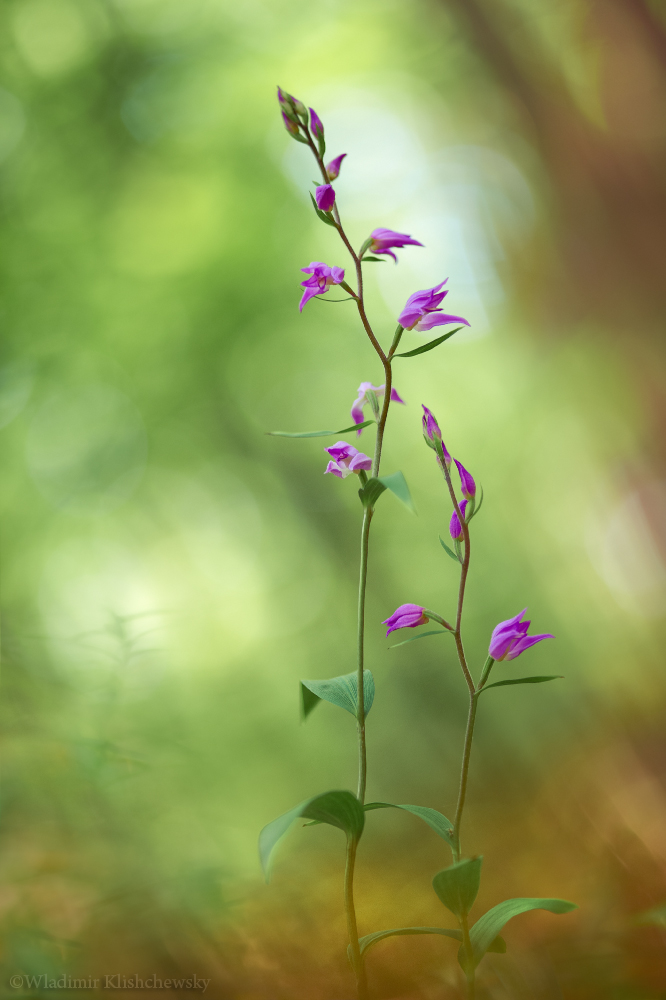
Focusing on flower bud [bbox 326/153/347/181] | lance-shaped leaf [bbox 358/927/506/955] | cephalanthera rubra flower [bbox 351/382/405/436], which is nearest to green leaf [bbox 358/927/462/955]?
lance-shaped leaf [bbox 358/927/506/955]

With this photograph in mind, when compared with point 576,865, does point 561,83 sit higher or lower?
higher

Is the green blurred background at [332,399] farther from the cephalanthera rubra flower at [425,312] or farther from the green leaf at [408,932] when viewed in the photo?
the cephalanthera rubra flower at [425,312]

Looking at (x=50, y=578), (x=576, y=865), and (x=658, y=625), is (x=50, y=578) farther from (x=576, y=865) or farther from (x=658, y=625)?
(x=658, y=625)

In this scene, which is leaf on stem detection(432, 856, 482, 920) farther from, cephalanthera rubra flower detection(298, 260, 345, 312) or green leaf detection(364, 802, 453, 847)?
cephalanthera rubra flower detection(298, 260, 345, 312)

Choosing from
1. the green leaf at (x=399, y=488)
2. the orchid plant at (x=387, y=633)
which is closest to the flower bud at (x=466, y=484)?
the orchid plant at (x=387, y=633)

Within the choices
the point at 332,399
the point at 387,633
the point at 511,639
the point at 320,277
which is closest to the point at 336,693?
the point at 387,633

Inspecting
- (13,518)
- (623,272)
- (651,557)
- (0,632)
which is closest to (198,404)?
(13,518)

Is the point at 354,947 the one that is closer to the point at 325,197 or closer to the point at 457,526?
the point at 457,526
